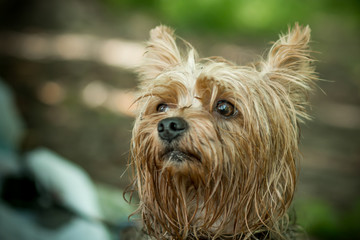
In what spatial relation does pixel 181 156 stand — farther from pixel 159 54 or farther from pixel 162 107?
pixel 159 54

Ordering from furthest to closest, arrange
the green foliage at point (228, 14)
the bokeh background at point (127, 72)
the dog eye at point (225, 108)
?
Answer: the green foliage at point (228, 14), the bokeh background at point (127, 72), the dog eye at point (225, 108)

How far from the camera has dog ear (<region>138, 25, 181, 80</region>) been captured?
2.88 meters

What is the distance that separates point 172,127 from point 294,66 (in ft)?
3.18

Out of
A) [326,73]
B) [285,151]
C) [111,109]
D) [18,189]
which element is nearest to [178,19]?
[326,73]

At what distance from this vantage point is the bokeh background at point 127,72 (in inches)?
230

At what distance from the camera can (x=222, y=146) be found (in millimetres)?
2428

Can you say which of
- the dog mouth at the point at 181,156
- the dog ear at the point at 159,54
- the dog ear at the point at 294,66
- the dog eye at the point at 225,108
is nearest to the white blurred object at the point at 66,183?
the dog ear at the point at 159,54

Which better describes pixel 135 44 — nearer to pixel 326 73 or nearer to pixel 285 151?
pixel 326 73

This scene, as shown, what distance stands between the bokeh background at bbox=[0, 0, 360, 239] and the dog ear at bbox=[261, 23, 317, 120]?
7.6 inches

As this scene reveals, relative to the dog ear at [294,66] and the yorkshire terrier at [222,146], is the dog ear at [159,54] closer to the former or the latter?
the yorkshire terrier at [222,146]

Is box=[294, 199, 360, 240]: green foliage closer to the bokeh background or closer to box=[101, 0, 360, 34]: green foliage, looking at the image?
the bokeh background

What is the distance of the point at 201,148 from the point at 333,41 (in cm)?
1115

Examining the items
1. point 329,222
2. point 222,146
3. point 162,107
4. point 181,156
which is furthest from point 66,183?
point 329,222

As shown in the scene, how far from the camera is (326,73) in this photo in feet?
32.4
